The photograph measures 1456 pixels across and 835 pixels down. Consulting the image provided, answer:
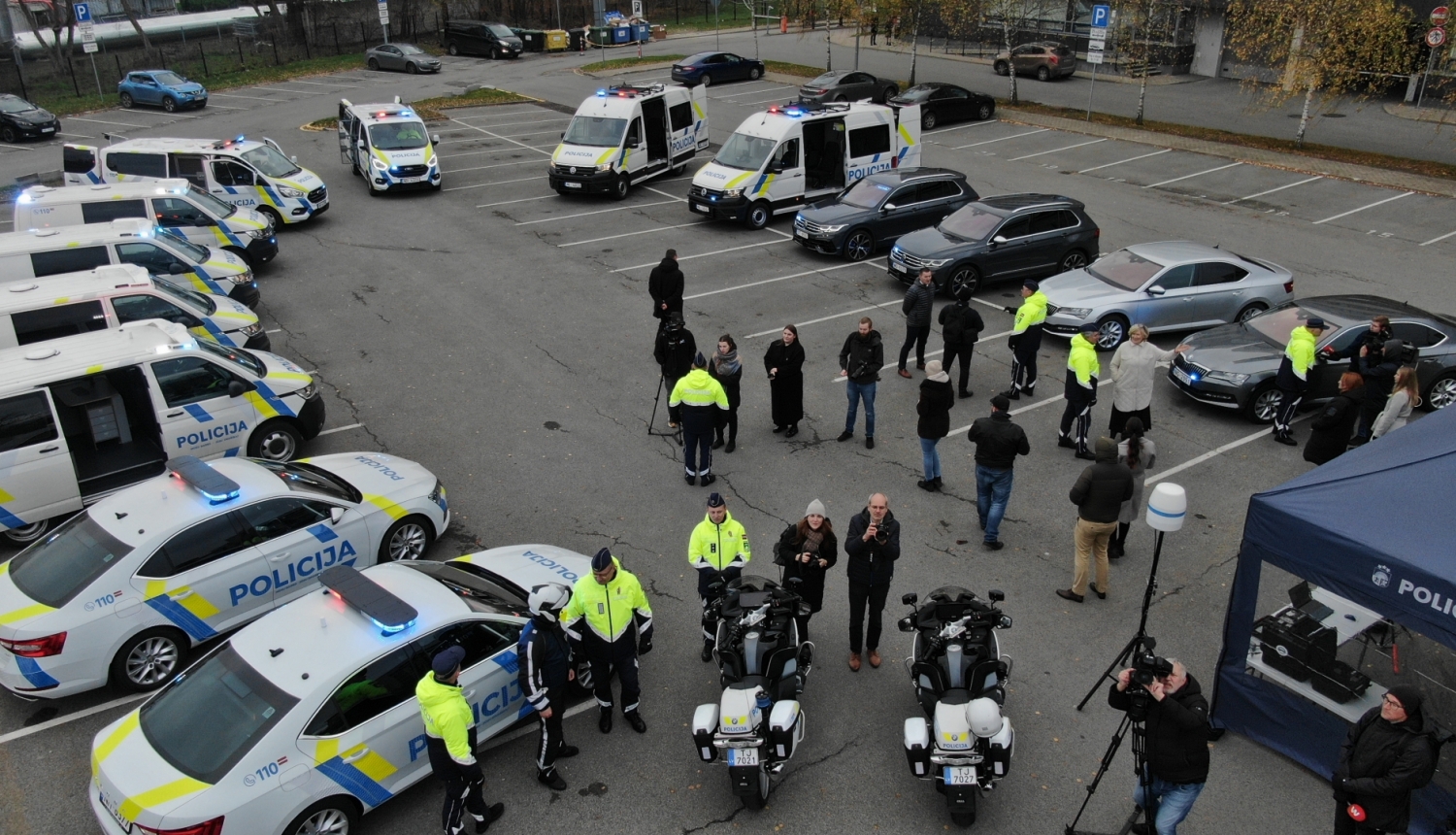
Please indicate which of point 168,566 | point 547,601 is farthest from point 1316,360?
point 168,566

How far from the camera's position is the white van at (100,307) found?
11578 millimetres

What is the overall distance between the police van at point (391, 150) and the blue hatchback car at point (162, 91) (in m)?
14.7

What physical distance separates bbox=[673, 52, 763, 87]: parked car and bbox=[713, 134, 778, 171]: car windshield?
17406 mm

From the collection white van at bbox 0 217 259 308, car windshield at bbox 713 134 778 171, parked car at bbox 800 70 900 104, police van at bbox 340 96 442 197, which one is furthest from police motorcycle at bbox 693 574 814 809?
parked car at bbox 800 70 900 104

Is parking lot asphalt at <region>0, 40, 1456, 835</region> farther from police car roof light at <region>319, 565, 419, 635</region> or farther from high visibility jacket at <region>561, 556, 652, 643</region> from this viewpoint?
police car roof light at <region>319, 565, 419, 635</region>

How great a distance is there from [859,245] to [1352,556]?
41.6 ft

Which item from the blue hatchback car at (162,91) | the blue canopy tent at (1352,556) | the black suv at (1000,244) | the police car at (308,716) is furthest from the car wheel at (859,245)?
the blue hatchback car at (162,91)

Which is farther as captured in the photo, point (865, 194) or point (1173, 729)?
point (865, 194)

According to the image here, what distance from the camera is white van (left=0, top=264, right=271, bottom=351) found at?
1158 centimetres

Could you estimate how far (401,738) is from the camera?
6.50 m

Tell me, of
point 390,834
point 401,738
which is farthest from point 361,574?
point 390,834

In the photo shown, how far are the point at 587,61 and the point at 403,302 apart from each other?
31028 mm

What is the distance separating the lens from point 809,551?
25.5 ft

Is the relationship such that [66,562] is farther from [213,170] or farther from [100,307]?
[213,170]
